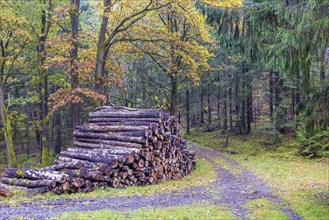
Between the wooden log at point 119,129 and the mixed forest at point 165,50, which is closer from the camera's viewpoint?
the mixed forest at point 165,50

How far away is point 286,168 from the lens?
20109 millimetres

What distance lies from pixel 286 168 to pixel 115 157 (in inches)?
485

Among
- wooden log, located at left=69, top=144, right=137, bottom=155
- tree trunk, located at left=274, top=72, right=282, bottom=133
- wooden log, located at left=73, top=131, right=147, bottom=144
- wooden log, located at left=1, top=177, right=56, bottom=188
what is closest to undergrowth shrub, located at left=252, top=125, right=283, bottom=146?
tree trunk, located at left=274, top=72, right=282, bottom=133

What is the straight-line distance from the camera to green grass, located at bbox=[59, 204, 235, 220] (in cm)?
765

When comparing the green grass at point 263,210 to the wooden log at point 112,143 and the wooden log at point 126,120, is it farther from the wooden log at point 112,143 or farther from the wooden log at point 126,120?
the wooden log at point 126,120

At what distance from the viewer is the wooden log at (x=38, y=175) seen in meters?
10.6

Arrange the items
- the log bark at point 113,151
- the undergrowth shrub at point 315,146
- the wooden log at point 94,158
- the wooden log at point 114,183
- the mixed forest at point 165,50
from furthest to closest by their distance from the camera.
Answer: the undergrowth shrub at point 315,146
the log bark at point 113,151
the wooden log at point 94,158
the wooden log at point 114,183
the mixed forest at point 165,50

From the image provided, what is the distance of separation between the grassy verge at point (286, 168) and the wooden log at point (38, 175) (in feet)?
23.2

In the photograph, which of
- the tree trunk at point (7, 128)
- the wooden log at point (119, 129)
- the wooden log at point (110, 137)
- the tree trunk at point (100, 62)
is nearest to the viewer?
the wooden log at point (110, 137)

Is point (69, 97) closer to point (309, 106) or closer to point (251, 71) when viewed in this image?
point (309, 106)

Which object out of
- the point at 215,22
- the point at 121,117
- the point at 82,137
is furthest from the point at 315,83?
the point at 82,137

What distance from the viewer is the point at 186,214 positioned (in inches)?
314

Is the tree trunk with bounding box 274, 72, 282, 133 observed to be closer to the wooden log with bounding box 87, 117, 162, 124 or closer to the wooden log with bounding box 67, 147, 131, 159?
the wooden log with bounding box 87, 117, 162, 124

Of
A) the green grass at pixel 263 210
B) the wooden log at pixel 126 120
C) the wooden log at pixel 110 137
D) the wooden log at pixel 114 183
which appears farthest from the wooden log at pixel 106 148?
the green grass at pixel 263 210
